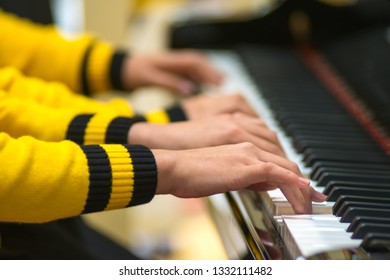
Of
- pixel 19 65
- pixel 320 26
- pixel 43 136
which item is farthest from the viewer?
pixel 320 26

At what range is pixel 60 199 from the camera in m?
0.74

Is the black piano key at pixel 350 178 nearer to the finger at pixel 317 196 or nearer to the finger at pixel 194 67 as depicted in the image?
the finger at pixel 317 196

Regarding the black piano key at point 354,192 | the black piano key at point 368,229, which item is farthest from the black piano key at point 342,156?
the black piano key at point 368,229

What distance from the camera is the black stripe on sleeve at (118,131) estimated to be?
917 millimetres

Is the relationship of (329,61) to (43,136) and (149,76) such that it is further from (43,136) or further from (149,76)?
(43,136)

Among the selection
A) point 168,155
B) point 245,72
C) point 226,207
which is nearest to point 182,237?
point 245,72

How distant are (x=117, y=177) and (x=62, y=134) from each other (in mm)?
192

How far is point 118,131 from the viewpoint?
921 mm

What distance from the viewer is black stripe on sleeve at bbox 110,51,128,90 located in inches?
52.5

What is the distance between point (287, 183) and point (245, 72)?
2.11 ft

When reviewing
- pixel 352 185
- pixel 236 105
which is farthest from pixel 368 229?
pixel 236 105

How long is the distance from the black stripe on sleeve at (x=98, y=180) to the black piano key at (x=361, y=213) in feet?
0.86

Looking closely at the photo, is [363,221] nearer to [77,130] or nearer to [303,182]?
[303,182]
